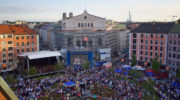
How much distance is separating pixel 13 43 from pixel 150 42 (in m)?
38.9

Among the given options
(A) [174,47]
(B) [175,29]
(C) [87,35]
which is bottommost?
(A) [174,47]

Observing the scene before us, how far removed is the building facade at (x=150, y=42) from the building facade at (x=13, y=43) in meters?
30.4

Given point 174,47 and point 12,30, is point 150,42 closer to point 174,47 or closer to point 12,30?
point 174,47

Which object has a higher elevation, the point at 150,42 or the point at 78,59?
the point at 150,42

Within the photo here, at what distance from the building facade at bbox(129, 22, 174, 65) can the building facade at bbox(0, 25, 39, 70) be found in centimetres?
3044

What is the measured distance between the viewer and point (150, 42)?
56719 mm

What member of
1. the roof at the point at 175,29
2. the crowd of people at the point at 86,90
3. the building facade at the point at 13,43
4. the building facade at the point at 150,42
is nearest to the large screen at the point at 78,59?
the building facade at the point at 13,43

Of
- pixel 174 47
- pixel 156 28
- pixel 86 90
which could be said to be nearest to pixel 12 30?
pixel 86 90

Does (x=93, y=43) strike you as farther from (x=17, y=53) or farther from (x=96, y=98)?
(x=96, y=98)

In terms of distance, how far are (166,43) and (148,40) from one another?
17.8 feet

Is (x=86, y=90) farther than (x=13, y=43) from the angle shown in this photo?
No

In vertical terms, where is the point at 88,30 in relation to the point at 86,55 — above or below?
above

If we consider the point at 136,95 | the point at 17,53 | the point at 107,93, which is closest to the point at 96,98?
the point at 107,93

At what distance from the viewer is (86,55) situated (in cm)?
6203
